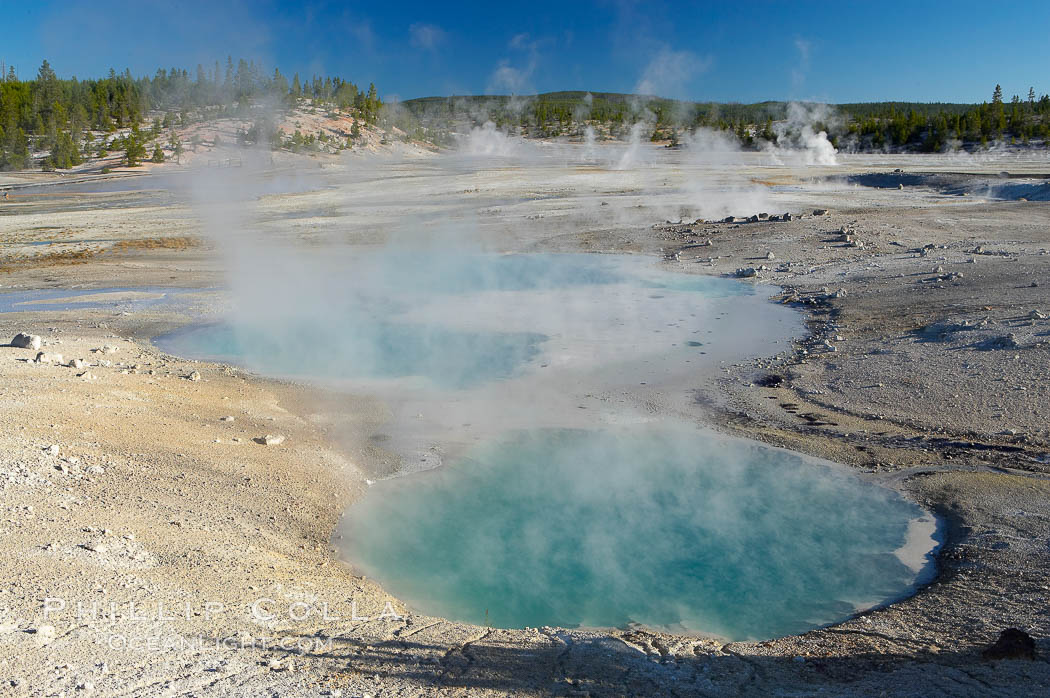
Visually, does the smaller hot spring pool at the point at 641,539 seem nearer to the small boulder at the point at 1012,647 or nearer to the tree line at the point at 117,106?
the small boulder at the point at 1012,647

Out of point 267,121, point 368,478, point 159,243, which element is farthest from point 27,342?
point 267,121

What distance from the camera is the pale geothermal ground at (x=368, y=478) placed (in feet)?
11.6

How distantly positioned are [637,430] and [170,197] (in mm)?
28978

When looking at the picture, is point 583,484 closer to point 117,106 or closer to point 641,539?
point 641,539

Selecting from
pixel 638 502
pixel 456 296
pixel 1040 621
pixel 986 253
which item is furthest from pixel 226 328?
pixel 986 253

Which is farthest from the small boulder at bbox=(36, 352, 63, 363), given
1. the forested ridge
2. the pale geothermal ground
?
the forested ridge

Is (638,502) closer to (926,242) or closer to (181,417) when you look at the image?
(181,417)

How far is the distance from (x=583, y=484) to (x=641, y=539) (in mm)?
958

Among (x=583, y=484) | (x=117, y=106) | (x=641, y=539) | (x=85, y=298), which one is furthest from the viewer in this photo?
(x=117, y=106)

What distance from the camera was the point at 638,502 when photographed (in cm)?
604

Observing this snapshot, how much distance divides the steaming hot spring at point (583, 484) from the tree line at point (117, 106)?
21171 mm

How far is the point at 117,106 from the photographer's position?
209 ft

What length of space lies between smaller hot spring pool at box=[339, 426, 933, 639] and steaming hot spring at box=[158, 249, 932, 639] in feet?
0.05

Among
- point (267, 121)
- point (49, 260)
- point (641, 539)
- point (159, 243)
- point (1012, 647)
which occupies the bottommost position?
point (641, 539)
